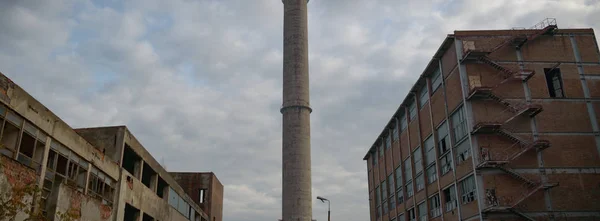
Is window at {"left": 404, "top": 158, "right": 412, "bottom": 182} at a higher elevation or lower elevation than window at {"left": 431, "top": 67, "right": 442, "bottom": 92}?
lower

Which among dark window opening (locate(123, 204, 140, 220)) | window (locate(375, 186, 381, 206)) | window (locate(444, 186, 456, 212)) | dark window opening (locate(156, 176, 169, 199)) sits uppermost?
window (locate(375, 186, 381, 206))

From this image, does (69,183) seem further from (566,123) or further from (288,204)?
(288,204)

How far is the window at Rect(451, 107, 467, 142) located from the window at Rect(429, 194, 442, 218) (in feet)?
20.9

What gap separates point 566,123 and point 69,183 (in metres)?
29.0

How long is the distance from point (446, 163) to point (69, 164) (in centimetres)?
2548

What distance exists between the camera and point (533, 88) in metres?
31.7

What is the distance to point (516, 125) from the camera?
3050 centimetres

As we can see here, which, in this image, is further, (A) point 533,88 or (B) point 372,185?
(B) point 372,185

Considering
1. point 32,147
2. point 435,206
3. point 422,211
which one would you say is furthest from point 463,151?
point 32,147

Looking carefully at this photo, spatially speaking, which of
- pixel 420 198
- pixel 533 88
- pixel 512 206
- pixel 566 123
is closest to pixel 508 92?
pixel 533 88

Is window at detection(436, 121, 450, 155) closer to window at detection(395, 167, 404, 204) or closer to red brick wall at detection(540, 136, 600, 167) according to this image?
red brick wall at detection(540, 136, 600, 167)

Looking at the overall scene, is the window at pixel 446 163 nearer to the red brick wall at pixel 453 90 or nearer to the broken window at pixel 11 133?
the red brick wall at pixel 453 90

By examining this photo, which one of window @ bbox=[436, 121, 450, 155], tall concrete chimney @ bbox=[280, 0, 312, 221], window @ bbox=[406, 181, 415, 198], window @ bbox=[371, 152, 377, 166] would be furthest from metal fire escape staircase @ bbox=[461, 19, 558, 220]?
tall concrete chimney @ bbox=[280, 0, 312, 221]

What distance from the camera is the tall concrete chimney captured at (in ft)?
197
